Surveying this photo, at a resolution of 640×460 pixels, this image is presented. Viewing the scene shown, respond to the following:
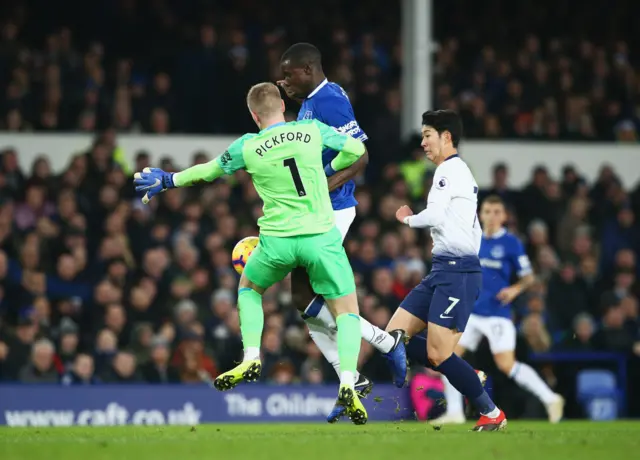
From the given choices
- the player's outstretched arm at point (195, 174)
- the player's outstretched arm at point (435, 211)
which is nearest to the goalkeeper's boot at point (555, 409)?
the player's outstretched arm at point (435, 211)

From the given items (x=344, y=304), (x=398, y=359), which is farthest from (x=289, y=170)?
(x=398, y=359)

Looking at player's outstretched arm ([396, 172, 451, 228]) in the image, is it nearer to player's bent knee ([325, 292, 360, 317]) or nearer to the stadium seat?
player's bent knee ([325, 292, 360, 317])

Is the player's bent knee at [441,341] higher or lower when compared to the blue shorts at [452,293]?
lower

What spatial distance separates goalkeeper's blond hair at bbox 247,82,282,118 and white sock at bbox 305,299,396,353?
1.53 m

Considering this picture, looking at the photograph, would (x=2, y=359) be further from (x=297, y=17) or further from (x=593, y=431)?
(x=297, y=17)

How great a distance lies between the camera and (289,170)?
8773mm

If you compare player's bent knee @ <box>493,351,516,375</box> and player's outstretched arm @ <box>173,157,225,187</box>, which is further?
player's bent knee @ <box>493,351,516,375</box>

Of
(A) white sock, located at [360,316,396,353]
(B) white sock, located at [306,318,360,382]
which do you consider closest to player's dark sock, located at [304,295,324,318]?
(B) white sock, located at [306,318,360,382]

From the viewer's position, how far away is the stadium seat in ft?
52.2

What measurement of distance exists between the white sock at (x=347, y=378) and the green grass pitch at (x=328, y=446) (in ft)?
1.19

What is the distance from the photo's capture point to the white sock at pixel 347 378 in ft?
28.8

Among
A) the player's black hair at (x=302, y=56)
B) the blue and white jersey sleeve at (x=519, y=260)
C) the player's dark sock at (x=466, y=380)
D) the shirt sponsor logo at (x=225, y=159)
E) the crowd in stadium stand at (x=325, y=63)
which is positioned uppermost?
the crowd in stadium stand at (x=325, y=63)

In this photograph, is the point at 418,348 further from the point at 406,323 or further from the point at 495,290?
the point at 495,290

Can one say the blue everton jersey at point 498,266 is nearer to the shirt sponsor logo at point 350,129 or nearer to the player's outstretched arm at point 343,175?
the shirt sponsor logo at point 350,129
